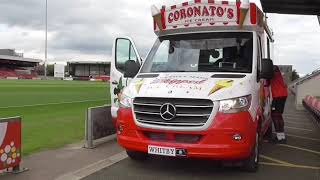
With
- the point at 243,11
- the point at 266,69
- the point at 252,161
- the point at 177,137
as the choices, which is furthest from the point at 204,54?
the point at 252,161

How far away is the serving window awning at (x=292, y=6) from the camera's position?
1575 cm

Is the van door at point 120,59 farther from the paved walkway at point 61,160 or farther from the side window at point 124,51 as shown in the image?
the paved walkway at point 61,160

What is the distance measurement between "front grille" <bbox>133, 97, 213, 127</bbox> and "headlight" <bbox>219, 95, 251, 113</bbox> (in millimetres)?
174

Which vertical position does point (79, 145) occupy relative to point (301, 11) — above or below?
below

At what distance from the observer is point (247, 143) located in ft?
25.2

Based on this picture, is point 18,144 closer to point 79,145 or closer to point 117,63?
point 79,145

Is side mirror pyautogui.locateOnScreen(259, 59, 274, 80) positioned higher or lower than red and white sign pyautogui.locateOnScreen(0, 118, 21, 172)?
Result: higher

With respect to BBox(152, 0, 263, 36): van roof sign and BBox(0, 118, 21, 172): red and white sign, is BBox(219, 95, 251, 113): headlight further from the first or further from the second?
BBox(0, 118, 21, 172): red and white sign

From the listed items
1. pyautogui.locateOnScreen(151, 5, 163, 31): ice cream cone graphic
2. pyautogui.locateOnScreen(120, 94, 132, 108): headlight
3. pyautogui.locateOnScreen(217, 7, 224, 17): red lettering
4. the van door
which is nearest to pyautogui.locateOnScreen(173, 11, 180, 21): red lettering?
pyautogui.locateOnScreen(151, 5, 163, 31): ice cream cone graphic

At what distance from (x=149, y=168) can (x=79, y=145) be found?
255 cm

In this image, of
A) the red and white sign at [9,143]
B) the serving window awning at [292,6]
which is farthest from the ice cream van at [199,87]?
the serving window awning at [292,6]

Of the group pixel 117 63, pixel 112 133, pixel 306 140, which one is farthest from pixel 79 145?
pixel 306 140

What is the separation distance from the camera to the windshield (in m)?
8.84

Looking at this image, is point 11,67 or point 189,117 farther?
point 11,67
